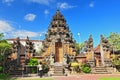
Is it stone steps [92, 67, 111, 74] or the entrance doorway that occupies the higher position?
the entrance doorway

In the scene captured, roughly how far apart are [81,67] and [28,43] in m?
9.01

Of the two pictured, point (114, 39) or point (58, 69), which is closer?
point (58, 69)

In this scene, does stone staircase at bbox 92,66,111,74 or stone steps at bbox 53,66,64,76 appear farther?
stone staircase at bbox 92,66,111,74

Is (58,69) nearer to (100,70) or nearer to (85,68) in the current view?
(85,68)

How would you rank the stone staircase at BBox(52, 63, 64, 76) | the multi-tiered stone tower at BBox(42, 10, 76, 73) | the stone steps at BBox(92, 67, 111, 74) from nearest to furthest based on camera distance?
the stone staircase at BBox(52, 63, 64, 76), the stone steps at BBox(92, 67, 111, 74), the multi-tiered stone tower at BBox(42, 10, 76, 73)

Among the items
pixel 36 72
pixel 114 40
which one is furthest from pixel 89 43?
pixel 114 40

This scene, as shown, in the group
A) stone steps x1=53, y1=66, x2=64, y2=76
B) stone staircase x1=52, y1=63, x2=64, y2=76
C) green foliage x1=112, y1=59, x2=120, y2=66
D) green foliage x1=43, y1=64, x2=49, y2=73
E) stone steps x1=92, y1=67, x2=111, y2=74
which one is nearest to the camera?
stone steps x1=53, y1=66, x2=64, y2=76

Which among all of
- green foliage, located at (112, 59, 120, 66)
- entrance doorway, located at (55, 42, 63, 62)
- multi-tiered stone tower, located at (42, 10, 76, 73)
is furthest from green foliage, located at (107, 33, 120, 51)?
entrance doorway, located at (55, 42, 63, 62)

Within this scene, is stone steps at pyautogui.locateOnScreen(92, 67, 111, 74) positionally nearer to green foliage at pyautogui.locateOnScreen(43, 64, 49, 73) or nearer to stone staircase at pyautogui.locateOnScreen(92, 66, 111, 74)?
stone staircase at pyautogui.locateOnScreen(92, 66, 111, 74)

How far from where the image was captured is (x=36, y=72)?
23.9 meters

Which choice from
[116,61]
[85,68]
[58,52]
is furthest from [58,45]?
[116,61]

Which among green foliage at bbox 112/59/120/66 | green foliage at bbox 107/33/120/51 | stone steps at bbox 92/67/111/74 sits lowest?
stone steps at bbox 92/67/111/74

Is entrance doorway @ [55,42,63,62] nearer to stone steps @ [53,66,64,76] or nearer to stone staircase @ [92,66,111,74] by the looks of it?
stone steps @ [53,66,64,76]

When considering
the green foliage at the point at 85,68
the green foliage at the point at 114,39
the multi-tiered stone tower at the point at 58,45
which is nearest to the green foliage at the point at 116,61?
the green foliage at the point at 85,68
